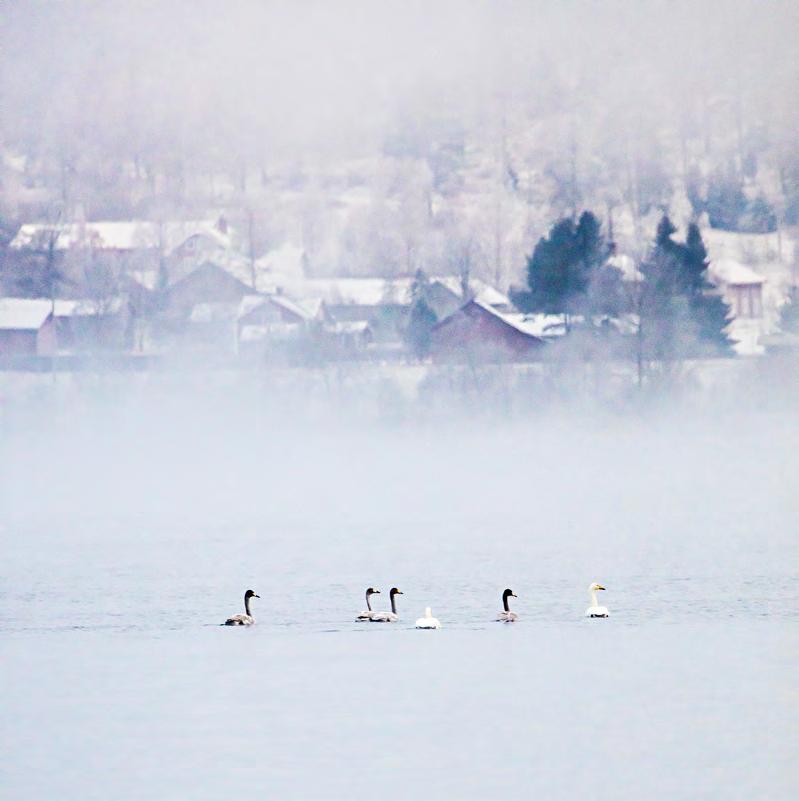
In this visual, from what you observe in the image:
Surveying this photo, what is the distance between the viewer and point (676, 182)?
83.6 m

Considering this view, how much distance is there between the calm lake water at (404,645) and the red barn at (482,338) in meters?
21.4

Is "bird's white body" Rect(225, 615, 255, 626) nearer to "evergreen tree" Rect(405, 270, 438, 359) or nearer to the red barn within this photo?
the red barn

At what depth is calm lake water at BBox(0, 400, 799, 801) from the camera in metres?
12.7

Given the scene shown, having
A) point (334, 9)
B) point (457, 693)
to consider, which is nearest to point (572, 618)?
point (457, 693)

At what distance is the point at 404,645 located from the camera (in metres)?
17.2

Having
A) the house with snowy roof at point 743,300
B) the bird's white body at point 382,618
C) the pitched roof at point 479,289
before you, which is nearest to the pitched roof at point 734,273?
the house with snowy roof at point 743,300

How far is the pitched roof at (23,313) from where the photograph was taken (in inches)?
2581

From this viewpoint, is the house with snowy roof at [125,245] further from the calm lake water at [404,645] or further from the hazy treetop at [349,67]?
the calm lake water at [404,645]

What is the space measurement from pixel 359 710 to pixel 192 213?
6838 cm

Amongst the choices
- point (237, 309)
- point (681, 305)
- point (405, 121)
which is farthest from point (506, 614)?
point (405, 121)

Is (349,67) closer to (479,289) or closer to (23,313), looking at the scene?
(479,289)

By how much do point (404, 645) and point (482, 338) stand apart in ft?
137

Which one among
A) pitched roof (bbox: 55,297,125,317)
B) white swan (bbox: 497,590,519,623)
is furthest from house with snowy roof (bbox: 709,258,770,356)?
white swan (bbox: 497,590,519,623)

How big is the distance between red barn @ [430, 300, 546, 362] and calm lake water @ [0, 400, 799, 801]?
2136 centimetres
